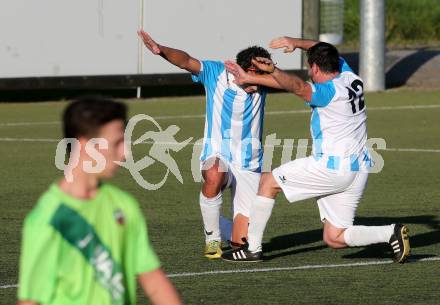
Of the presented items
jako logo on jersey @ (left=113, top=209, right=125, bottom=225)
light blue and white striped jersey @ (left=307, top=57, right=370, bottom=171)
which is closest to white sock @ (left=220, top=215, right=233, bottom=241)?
light blue and white striped jersey @ (left=307, top=57, right=370, bottom=171)

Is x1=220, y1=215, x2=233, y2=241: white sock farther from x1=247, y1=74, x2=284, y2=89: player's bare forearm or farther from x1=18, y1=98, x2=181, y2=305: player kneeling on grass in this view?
x1=18, y1=98, x2=181, y2=305: player kneeling on grass

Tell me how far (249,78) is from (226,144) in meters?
0.98

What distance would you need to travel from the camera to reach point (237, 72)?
34.8ft

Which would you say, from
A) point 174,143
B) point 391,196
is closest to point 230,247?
point 391,196

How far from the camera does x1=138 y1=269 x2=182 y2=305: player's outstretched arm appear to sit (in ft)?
16.6

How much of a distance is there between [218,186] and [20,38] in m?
15.7

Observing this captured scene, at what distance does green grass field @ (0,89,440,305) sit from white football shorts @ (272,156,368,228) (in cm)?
45

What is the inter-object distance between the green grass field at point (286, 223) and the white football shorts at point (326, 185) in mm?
446

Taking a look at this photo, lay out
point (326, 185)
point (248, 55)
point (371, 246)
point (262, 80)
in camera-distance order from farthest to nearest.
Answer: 1. point (371, 246)
2. point (248, 55)
3. point (326, 185)
4. point (262, 80)

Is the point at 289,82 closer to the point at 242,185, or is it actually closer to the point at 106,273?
the point at 242,185

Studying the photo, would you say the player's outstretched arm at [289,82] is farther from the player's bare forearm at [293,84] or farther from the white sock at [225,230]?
the white sock at [225,230]

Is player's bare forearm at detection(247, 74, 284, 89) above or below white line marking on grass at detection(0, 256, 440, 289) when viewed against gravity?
above

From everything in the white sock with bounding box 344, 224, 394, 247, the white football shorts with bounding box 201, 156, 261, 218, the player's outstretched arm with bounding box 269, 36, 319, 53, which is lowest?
the white sock with bounding box 344, 224, 394, 247

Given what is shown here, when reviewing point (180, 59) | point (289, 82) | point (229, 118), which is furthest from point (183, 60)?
point (289, 82)
